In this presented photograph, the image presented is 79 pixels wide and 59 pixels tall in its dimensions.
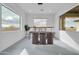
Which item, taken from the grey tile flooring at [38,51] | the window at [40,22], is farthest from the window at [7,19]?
the window at [40,22]

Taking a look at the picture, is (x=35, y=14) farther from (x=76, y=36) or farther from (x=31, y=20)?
(x=76, y=36)

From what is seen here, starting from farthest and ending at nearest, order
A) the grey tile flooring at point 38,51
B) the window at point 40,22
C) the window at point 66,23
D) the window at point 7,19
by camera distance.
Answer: the window at point 40,22 → the window at point 66,23 → the window at point 7,19 → the grey tile flooring at point 38,51

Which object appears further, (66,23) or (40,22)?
(40,22)

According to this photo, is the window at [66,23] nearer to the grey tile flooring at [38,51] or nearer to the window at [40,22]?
the window at [40,22]

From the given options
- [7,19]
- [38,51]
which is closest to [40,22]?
[7,19]

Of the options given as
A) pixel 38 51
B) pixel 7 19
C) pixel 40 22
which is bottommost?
pixel 38 51

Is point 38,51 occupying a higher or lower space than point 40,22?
lower

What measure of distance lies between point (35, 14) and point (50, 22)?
162 cm

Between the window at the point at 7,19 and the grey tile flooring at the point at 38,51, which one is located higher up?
the window at the point at 7,19

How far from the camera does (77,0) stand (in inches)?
83.0

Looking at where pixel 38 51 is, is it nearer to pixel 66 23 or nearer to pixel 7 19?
pixel 7 19
